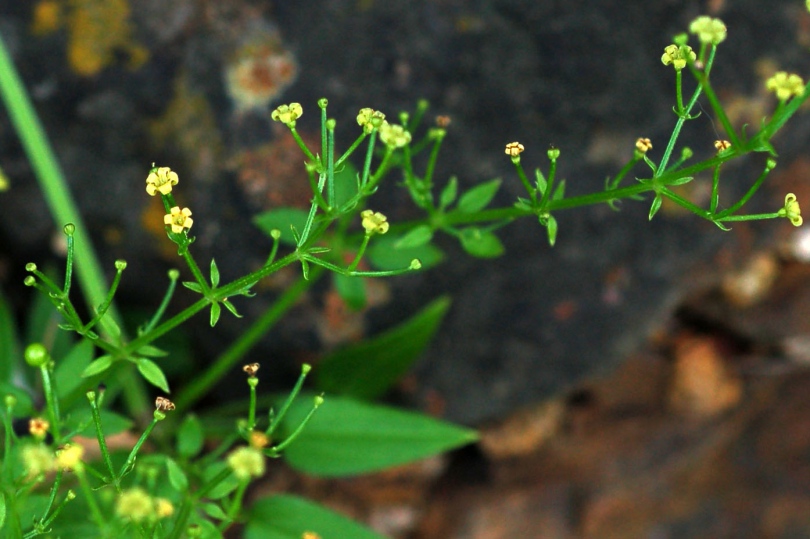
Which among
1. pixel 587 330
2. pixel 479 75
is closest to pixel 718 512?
pixel 587 330

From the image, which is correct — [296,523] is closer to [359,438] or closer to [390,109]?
[359,438]

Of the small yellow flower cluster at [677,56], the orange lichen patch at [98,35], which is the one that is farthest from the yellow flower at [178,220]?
the orange lichen patch at [98,35]

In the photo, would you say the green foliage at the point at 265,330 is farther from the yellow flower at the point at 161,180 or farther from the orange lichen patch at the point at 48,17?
the orange lichen patch at the point at 48,17

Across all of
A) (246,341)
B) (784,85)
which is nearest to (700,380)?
(246,341)

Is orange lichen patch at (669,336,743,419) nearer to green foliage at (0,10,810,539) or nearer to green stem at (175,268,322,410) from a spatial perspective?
green foliage at (0,10,810,539)

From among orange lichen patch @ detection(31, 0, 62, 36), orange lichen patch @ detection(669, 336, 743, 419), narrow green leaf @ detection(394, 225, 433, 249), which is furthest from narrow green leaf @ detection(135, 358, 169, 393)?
orange lichen patch @ detection(669, 336, 743, 419)

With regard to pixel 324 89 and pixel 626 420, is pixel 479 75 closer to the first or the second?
pixel 324 89

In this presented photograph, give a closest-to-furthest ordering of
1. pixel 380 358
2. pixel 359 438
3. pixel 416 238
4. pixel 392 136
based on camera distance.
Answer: pixel 392 136 → pixel 416 238 → pixel 359 438 → pixel 380 358
